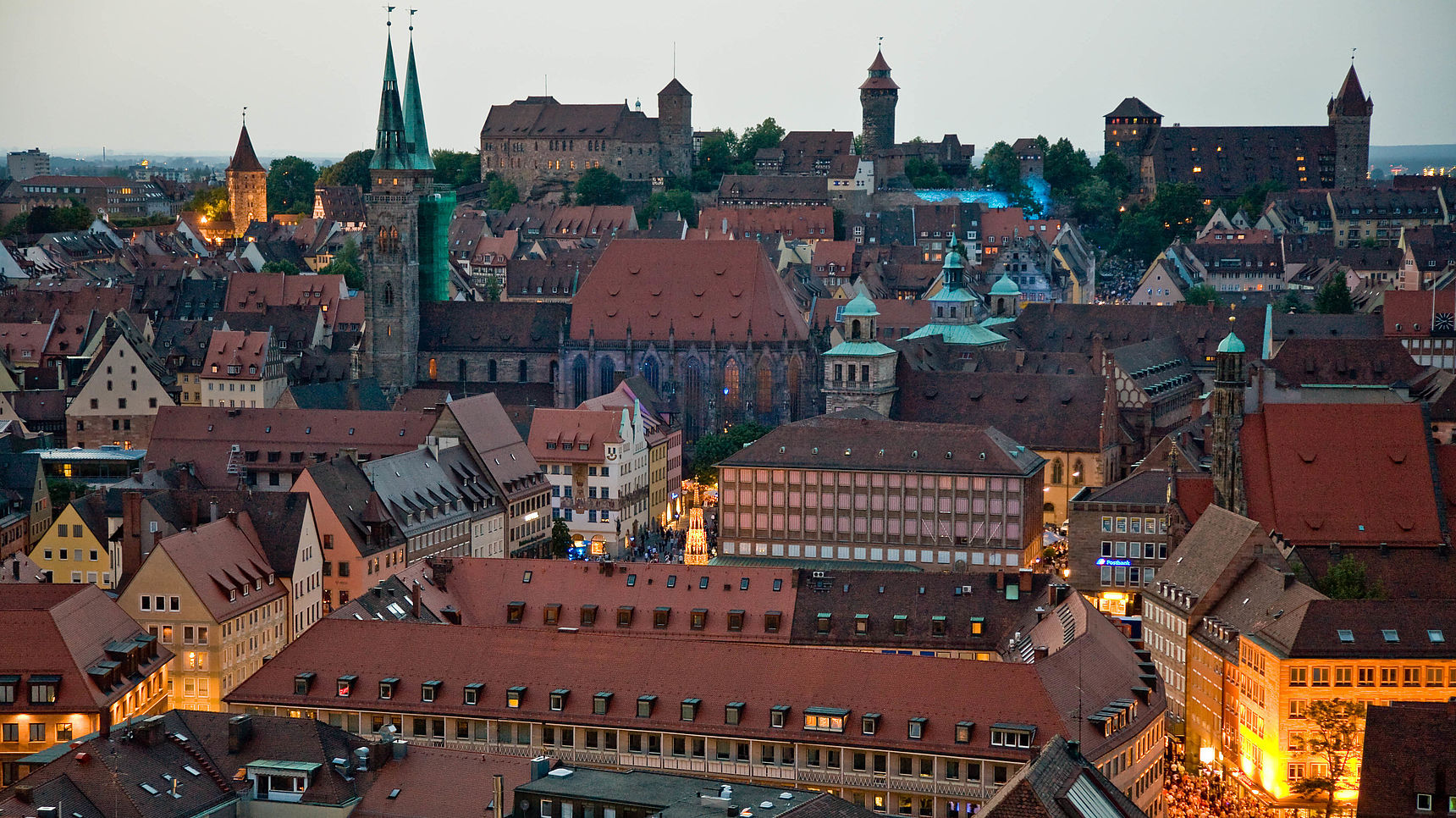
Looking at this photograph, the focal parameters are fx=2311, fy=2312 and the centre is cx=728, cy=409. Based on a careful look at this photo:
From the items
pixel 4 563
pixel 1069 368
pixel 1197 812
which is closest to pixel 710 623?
pixel 1197 812

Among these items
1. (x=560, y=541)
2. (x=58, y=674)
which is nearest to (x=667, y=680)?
(x=58, y=674)

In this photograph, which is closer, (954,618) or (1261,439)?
(954,618)

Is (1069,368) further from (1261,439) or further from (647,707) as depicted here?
(647,707)

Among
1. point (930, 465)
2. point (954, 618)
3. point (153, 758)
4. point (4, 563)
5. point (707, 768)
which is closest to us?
point (153, 758)

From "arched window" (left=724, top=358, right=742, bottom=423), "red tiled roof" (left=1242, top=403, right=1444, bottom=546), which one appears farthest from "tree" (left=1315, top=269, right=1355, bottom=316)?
"red tiled roof" (left=1242, top=403, right=1444, bottom=546)

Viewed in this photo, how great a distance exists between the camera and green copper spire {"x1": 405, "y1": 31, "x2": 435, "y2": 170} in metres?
173

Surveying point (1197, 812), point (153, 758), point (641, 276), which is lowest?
point (1197, 812)

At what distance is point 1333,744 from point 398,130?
345ft

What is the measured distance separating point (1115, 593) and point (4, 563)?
5395cm

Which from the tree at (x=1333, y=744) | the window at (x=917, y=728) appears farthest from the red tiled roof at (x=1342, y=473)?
the window at (x=917, y=728)

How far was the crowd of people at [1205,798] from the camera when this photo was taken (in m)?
86.2

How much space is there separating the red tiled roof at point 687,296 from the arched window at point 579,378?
166cm

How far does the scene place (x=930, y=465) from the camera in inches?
5049

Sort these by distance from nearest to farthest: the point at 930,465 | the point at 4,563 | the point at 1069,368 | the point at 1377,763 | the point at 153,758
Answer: the point at 153,758 < the point at 1377,763 < the point at 4,563 < the point at 930,465 < the point at 1069,368
